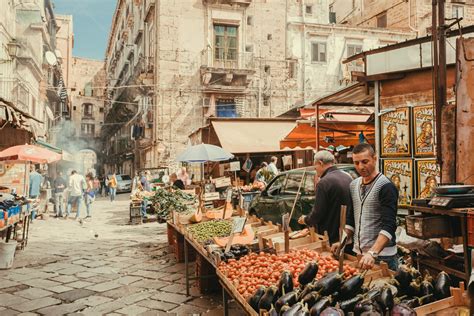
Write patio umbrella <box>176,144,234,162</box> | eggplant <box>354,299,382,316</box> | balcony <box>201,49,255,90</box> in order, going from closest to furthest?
eggplant <box>354,299,382,316</box>, patio umbrella <box>176,144,234,162</box>, balcony <box>201,49,255,90</box>

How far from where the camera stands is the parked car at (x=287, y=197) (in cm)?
732

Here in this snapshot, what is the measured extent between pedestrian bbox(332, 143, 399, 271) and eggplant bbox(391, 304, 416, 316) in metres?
0.87

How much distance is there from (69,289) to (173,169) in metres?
16.8

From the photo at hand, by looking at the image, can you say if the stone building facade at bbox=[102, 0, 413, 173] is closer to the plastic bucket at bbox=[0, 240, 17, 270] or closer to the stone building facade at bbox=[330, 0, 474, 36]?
the stone building facade at bbox=[330, 0, 474, 36]

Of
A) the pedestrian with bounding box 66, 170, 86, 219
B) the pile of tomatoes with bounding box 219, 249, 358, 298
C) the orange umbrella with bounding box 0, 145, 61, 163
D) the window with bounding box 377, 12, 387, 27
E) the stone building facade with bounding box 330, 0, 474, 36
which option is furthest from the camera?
the window with bounding box 377, 12, 387, 27

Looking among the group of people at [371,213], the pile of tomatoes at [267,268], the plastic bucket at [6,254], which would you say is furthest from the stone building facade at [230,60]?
the group of people at [371,213]

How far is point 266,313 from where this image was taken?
233 centimetres

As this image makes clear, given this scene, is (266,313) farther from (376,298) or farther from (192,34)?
(192,34)

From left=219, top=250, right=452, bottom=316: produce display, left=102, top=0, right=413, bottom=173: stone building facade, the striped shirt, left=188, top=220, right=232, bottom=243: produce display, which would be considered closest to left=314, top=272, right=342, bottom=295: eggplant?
left=219, top=250, right=452, bottom=316: produce display

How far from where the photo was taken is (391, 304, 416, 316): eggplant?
6.80ft

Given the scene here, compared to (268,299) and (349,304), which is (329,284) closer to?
(349,304)

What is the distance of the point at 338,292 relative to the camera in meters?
2.44

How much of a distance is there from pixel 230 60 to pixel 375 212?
21494 mm

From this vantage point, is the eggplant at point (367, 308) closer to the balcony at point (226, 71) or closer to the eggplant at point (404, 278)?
the eggplant at point (404, 278)
